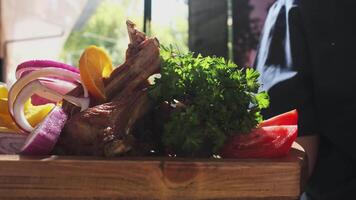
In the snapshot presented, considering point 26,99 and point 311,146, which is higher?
point 26,99

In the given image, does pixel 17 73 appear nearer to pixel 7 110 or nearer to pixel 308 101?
pixel 7 110

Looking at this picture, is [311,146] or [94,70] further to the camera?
[311,146]

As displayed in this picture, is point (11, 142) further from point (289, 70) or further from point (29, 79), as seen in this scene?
point (289, 70)

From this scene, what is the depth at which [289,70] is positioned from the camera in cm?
88

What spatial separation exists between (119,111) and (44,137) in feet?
0.26

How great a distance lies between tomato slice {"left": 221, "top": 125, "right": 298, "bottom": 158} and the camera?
0.50 m

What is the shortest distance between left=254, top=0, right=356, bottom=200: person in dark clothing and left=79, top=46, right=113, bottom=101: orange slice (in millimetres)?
404

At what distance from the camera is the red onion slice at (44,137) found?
48cm

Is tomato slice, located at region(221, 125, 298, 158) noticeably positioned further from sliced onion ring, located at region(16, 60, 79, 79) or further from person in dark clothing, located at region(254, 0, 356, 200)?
person in dark clothing, located at region(254, 0, 356, 200)

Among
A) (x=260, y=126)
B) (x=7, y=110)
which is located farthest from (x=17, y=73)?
(x=260, y=126)

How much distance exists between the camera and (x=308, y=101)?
2.83 ft

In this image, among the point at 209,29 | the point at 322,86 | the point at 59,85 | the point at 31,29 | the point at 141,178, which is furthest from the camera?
the point at 31,29

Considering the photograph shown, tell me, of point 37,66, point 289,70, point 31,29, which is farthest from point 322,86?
point 31,29

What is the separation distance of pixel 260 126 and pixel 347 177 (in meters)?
0.37
